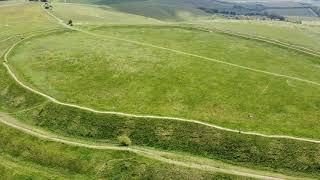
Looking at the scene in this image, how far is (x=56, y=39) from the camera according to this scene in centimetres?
13188

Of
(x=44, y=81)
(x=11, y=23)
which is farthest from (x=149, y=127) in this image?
(x=11, y=23)

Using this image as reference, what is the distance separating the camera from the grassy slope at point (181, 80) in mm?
86438

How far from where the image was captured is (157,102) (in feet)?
299

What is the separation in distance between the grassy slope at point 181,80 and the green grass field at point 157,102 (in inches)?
8.2

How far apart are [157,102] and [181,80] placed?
37.5ft

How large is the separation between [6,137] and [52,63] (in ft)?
102

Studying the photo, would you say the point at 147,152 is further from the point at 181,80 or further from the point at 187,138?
the point at 181,80

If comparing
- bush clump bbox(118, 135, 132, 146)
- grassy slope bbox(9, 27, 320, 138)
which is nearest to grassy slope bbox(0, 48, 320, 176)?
bush clump bbox(118, 135, 132, 146)

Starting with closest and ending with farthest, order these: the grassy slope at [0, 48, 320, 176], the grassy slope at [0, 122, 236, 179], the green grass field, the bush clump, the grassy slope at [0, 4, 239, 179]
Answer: the grassy slope at [0, 122, 236, 179], the grassy slope at [0, 4, 239, 179], the grassy slope at [0, 48, 320, 176], the green grass field, the bush clump

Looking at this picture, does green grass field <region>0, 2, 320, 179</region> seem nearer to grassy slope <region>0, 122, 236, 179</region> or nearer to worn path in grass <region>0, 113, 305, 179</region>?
grassy slope <region>0, 122, 236, 179</region>

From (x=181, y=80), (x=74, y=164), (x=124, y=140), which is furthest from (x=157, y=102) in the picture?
(x=74, y=164)

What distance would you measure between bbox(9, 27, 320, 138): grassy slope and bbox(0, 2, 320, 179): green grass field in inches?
8.2

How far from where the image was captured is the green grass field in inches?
2960

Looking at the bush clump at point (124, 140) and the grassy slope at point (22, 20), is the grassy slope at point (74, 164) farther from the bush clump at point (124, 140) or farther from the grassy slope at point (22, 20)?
the grassy slope at point (22, 20)
